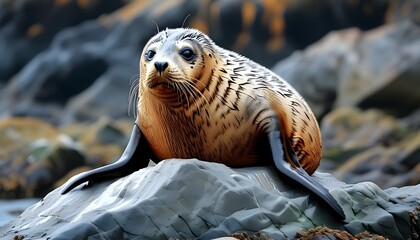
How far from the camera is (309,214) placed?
269 inches

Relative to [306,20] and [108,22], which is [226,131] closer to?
[306,20]

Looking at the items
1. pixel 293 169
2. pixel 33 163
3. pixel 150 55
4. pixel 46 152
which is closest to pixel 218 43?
pixel 46 152

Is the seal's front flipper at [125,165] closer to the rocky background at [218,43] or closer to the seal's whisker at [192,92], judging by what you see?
the seal's whisker at [192,92]

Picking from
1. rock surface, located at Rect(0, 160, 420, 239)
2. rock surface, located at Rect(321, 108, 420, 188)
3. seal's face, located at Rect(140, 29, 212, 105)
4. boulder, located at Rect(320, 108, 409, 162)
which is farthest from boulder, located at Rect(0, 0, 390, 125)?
rock surface, located at Rect(0, 160, 420, 239)

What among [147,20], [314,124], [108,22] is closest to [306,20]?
[147,20]

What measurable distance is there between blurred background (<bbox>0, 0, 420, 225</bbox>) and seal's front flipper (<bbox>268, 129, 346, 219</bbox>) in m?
8.90

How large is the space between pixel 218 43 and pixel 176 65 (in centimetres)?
1924

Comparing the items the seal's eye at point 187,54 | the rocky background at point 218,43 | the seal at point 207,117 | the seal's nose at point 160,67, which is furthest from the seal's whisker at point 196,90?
the rocky background at point 218,43

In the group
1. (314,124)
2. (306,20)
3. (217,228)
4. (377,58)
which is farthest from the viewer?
(306,20)

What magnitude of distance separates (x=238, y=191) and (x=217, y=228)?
37 cm

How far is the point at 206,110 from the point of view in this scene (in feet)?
24.1

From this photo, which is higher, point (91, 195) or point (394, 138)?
point (91, 195)

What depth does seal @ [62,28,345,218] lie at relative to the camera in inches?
284

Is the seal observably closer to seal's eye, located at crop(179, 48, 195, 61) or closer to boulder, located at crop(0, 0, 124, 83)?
seal's eye, located at crop(179, 48, 195, 61)
